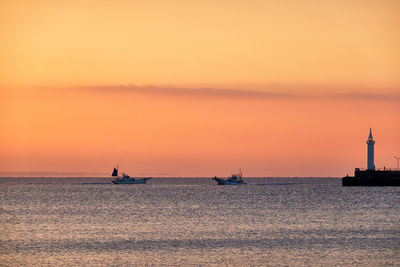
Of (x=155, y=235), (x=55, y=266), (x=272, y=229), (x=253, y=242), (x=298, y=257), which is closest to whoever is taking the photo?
(x=55, y=266)

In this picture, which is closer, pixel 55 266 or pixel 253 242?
A: pixel 55 266

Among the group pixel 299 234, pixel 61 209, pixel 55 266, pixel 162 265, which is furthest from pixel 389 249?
pixel 61 209

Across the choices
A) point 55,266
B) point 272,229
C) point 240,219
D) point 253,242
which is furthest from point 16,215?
point 55,266

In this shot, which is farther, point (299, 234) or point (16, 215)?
point (16, 215)

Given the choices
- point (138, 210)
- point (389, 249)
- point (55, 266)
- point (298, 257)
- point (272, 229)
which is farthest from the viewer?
point (138, 210)

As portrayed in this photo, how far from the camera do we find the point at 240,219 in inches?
4478

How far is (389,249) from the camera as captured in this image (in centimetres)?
7494

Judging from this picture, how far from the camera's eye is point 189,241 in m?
82.5

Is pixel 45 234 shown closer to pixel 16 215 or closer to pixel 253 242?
pixel 253 242

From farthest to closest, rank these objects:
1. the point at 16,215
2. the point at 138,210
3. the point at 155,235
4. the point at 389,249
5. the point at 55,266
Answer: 1. the point at 138,210
2. the point at 16,215
3. the point at 155,235
4. the point at 389,249
5. the point at 55,266

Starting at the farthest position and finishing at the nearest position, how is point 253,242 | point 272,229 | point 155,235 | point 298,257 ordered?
1. point 272,229
2. point 155,235
3. point 253,242
4. point 298,257

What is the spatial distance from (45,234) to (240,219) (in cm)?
3280

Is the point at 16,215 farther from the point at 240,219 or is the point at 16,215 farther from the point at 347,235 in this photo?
the point at 347,235

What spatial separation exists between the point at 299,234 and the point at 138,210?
2041 inches
